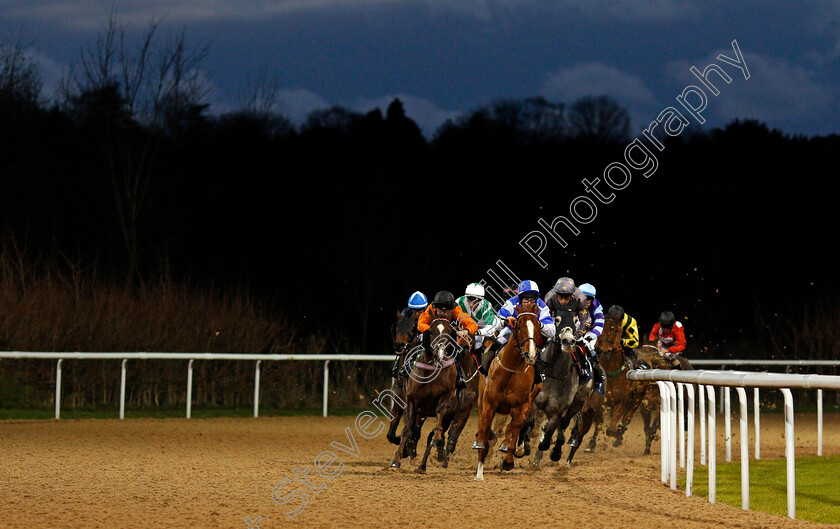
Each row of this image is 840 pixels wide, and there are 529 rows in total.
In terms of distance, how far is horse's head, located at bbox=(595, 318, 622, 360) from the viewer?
11.8m

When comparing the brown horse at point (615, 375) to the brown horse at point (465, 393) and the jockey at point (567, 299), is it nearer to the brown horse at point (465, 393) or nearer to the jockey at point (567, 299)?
the jockey at point (567, 299)

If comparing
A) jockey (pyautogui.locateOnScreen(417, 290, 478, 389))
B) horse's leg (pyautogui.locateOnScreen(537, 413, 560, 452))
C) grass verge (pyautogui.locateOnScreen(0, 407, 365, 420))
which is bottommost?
grass verge (pyautogui.locateOnScreen(0, 407, 365, 420))

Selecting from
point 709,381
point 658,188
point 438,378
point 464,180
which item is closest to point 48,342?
point 438,378

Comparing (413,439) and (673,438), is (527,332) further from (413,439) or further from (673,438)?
(413,439)

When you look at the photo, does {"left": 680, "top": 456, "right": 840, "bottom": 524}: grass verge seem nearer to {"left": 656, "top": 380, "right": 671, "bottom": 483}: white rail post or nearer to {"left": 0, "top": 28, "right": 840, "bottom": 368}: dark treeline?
{"left": 656, "top": 380, "right": 671, "bottom": 483}: white rail post

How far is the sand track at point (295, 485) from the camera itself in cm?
675

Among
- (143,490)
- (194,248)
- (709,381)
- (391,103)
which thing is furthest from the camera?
(391,103)

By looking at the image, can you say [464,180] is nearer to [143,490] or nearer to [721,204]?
[721,204]

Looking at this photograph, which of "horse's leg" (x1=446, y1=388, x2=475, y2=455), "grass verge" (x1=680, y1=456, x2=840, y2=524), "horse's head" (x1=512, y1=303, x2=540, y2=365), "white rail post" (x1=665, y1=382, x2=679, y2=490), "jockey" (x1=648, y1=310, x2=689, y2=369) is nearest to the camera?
A: "grass verge" (x1=680, y1=456, x2=840, y2=524)

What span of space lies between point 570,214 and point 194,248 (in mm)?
13031

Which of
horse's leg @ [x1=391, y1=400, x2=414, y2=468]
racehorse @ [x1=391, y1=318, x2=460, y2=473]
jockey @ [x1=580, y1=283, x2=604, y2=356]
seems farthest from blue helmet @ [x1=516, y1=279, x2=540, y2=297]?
jockey @ [x1=580, y1=283, x2=604, y2=356]

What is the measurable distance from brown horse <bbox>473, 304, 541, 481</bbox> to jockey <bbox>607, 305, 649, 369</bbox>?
8.94 ft

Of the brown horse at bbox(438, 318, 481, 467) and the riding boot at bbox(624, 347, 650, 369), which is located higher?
the riding boot at bbox(624, 347, 650, 369)

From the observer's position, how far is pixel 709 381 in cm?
743
